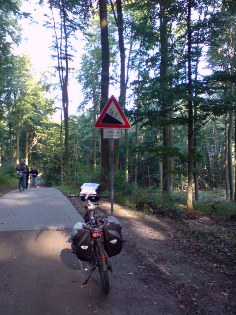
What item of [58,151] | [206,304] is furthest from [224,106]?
[58,151]

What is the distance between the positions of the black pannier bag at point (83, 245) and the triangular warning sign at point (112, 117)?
12.1ft

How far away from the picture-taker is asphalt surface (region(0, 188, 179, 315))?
4234mm

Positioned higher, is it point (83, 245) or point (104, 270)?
point (83, 245)

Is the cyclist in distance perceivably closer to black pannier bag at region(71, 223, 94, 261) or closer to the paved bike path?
the paved bike path

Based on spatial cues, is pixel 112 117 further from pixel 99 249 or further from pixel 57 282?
pixel 57 282

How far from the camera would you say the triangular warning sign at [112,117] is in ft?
26.2

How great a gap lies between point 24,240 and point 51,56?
2399 centimetres

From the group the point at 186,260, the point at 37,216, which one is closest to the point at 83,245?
the point at 186,260

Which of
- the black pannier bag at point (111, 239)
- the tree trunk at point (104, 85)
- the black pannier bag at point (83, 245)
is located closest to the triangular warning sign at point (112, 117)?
the black pannier bag at point (111, 239)

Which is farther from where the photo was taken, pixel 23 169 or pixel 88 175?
pixel 23 169

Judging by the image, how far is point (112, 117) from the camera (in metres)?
8.03

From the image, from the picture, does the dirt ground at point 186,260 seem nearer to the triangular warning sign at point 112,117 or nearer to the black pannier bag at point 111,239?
the black pannier bag at point 111,239

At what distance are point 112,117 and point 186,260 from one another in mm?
3707

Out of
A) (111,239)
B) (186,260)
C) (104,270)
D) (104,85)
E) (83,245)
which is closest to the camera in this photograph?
(104,270)
